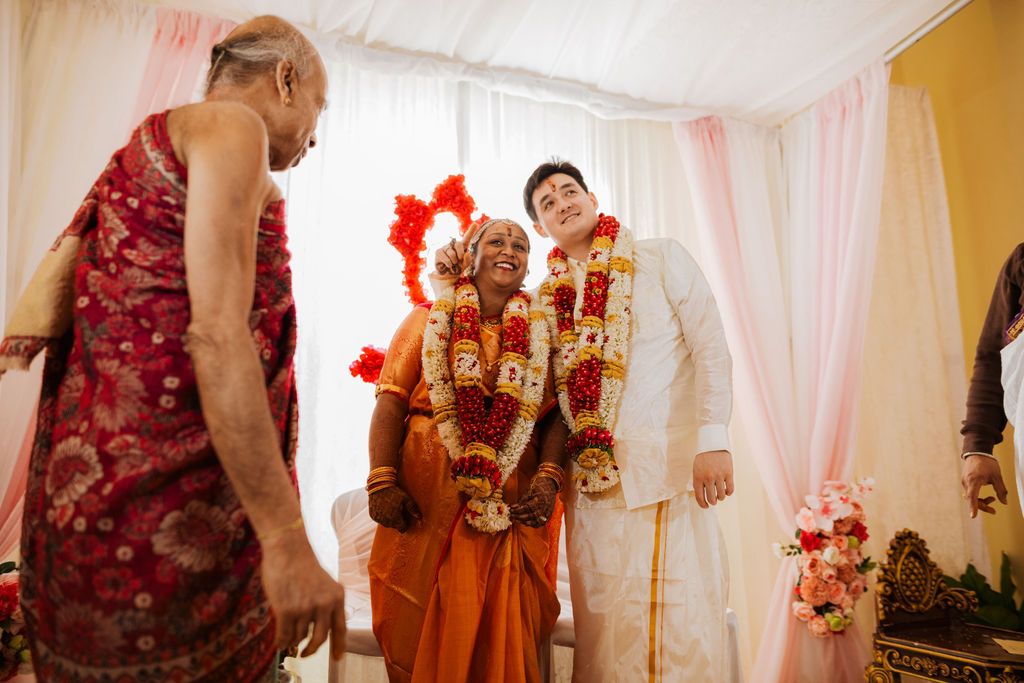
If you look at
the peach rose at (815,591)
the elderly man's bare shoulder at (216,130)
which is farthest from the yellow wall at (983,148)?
the elderly man's bare shoulder at (216,130)

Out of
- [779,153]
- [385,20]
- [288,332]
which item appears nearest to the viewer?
[288,332]

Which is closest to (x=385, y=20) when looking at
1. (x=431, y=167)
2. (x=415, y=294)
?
(x=431, y=167)

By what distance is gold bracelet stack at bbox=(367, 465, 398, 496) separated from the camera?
6.72ft

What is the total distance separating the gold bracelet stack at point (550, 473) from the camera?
205 centimetres

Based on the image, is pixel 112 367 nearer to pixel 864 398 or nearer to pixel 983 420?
pixel 983 420

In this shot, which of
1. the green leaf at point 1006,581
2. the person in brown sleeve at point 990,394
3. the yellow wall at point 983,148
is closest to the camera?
the person in brown sleeve at point 990,394

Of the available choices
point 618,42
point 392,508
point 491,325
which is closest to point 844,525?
point 491,325

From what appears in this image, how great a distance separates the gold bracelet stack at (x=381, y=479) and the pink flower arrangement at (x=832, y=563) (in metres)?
2.23

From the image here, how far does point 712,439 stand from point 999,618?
A: 2.15 meters

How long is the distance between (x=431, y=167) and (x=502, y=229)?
1.50 m

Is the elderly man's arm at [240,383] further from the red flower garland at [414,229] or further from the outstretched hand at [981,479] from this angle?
the outstretched hand at [981,479]

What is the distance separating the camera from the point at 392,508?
2.01 metres

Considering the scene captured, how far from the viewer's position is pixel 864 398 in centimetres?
359

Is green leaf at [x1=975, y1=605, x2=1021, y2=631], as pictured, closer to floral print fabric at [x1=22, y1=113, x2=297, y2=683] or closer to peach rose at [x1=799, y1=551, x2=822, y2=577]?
peach rose at [x1=799, y1=551, x2=822, y2=577]
